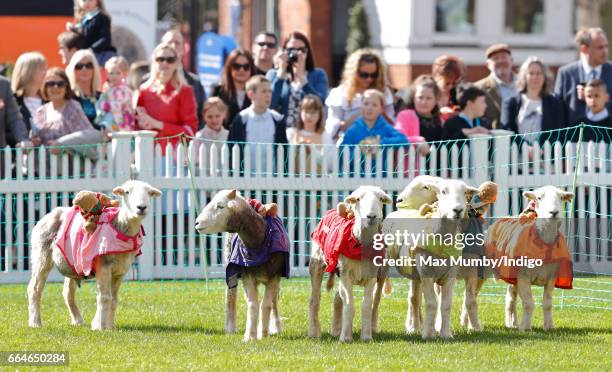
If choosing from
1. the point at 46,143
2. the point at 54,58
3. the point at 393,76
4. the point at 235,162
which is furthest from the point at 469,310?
the point at 393,76

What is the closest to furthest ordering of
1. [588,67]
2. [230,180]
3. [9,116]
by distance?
[230,180] < [9,116] < [588,67]

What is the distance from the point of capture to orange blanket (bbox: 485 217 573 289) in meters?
12.0

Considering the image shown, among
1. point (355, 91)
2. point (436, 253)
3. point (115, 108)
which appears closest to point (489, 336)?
point (436, 253)

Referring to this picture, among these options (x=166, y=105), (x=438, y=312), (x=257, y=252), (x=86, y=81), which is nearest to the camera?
(x=257, y=252)

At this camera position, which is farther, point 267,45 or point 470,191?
point 267,45

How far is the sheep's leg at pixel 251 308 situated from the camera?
458 inches

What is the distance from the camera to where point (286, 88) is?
671 inches

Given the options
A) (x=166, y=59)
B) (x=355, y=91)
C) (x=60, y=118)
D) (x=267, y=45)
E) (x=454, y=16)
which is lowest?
(x=60, y=118)

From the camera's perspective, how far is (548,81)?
17672 millimetres

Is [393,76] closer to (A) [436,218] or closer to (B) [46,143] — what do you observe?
(B) [46,143]

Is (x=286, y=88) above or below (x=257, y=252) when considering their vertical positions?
above

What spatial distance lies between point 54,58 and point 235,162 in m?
9.15

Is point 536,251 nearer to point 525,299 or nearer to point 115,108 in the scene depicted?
point 525,299

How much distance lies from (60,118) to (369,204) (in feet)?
17.8
